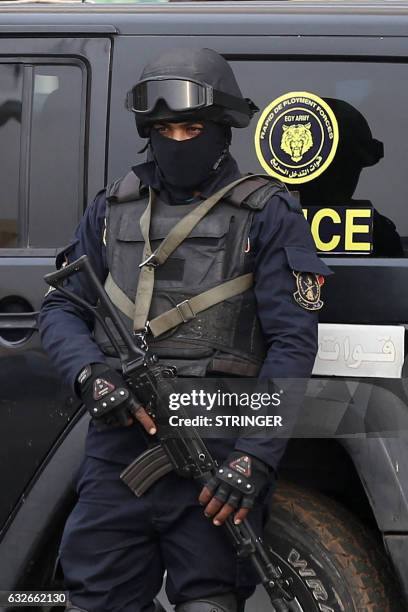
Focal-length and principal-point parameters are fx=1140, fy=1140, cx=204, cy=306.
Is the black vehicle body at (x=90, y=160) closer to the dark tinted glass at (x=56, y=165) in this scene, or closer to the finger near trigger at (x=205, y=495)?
the dark tinted glass at (x=56, y=165)

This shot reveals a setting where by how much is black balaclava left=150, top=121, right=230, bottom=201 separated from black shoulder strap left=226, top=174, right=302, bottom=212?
3.4 inches

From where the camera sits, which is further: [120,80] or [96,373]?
[120,80]

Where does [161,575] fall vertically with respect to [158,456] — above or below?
below

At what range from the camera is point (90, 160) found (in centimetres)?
312

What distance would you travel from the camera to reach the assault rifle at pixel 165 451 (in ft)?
8.84

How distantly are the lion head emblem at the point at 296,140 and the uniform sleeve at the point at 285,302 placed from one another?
0.31 m

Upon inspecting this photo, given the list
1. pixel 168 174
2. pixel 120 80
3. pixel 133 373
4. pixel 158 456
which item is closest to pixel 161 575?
pixel 158 456

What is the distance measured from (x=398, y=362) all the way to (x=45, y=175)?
42.5 inches

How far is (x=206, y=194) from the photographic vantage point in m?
2.82

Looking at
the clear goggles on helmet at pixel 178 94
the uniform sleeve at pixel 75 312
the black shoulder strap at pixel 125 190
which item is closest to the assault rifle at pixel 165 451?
the uniform sleeve at pixel 75 312

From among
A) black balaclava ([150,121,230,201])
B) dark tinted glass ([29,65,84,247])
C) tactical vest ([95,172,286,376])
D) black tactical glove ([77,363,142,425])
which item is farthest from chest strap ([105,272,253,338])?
dark tinted glass ([29,65,84,247])

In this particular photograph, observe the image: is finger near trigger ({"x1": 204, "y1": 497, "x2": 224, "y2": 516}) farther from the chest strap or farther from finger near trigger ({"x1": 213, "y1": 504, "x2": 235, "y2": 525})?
the chest strap

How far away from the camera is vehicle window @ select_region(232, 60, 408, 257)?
9.91 feet

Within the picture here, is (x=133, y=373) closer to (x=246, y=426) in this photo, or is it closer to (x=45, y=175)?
(x=246, y=426)
